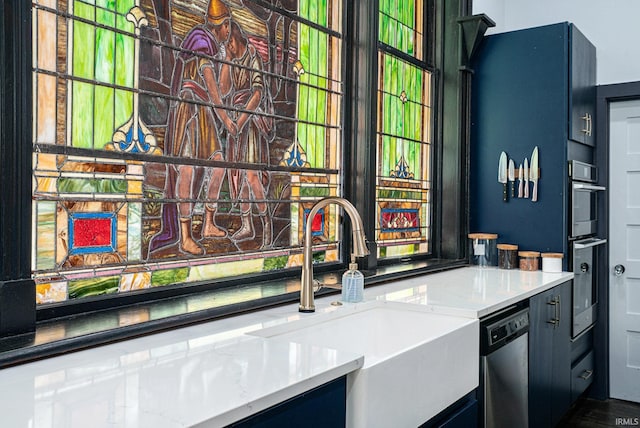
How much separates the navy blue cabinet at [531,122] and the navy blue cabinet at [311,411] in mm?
2448

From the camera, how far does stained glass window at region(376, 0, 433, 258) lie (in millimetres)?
3145

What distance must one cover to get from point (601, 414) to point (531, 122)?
6.12 ft

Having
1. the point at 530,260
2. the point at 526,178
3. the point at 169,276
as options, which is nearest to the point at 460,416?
the point at 169,276

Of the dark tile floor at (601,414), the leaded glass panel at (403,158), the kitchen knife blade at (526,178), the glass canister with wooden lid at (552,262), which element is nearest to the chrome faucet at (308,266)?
the leaded glass panel at (403,158)

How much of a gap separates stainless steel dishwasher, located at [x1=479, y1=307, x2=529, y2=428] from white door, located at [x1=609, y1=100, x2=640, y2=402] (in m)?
1.66

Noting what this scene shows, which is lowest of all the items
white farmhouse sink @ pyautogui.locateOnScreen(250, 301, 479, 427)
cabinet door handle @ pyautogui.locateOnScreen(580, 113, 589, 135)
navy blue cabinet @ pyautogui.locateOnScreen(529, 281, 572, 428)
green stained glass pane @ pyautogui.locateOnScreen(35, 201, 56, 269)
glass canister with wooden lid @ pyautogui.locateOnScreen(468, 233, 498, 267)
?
navy blue cabinet @ pyautogui.locateOnScreen(529, 281, 572, 428)

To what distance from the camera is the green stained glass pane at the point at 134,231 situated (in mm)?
1813

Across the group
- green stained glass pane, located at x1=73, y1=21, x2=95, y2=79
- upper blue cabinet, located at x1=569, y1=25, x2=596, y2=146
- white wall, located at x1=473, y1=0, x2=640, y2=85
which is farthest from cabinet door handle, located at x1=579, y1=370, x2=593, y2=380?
green stained glass pane, located at x1=73, y1=21, x2=95, y2=79

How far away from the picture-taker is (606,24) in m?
3.98

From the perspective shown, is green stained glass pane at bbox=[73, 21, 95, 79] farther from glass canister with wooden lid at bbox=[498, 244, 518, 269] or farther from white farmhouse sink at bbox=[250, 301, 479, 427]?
glass canister with wooden lid at bbox=[498, 244, 518, 269]

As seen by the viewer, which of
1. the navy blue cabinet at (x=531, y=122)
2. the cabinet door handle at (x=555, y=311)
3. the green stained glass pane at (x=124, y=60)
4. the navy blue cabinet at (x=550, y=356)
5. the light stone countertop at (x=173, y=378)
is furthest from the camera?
the navy blue cabinet at (x=531, y=122)

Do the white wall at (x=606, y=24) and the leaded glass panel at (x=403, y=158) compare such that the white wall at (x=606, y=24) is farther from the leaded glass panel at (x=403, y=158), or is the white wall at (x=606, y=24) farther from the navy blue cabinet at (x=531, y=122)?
the leaded glass panel at (x=403, y=158)

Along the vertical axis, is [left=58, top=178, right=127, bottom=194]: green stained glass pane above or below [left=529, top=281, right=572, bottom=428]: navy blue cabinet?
above

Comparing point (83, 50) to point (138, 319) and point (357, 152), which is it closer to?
point (138, 319)
